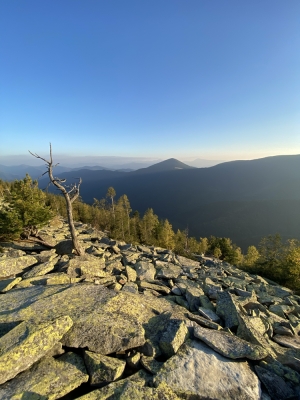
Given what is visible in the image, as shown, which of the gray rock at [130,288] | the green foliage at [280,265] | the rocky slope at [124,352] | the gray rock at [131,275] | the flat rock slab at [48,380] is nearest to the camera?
the flat rock slab at [48,380]

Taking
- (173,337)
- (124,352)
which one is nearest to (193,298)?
(173,337)

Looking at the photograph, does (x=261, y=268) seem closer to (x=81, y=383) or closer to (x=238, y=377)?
(x=238, y=377)

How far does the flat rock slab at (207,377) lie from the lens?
5246 mm

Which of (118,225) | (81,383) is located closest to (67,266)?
(81,383)

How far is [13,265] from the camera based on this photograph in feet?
40.8

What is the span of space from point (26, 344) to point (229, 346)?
6.19 meters

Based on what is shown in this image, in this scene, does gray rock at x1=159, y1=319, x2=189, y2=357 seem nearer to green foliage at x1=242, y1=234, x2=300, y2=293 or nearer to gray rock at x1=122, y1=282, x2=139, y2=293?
gray rock at x1=122, y1=282, x2=139, y2=293

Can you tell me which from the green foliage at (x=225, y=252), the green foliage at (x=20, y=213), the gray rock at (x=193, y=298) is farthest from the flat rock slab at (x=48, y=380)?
the green foliage at (x=225, y=252)

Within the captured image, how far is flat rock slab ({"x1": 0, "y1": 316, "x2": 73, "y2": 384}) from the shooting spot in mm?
4938

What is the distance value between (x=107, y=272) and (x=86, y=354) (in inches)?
287

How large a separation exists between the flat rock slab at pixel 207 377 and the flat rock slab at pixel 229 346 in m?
0.20

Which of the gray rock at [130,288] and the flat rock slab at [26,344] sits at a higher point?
the flat rock slab at [26,344]

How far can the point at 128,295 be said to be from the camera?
9062 millimetres

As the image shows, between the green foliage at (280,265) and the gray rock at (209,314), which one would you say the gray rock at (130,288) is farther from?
the green foliage at (280,265)
